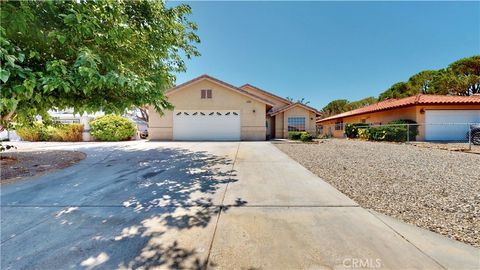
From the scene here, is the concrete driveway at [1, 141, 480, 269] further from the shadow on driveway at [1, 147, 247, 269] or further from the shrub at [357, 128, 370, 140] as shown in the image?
the shrub at [357, 128, 370, 140]

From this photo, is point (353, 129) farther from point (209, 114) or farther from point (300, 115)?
point (209, 114)

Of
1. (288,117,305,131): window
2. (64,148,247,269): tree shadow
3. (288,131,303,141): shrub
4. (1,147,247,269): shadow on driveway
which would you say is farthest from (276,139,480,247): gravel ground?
(288,117,305,131): window

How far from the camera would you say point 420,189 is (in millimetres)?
4414

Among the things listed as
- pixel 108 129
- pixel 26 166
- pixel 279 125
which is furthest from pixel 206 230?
pixel 279 125

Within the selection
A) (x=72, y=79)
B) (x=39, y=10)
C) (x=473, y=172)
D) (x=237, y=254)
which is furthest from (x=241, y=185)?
(x=473, y=172)

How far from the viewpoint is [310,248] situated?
2439 mm

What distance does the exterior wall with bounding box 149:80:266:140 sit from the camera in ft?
54.4

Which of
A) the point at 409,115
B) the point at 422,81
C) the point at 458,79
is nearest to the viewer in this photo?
the point at 409,115

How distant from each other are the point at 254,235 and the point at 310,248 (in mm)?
701

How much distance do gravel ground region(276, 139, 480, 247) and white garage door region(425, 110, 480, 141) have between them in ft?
31.0

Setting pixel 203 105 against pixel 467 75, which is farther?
pixel 467 75

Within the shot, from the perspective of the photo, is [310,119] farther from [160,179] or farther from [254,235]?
[254,235]

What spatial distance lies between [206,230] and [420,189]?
180 inches

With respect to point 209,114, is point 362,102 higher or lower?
higher
